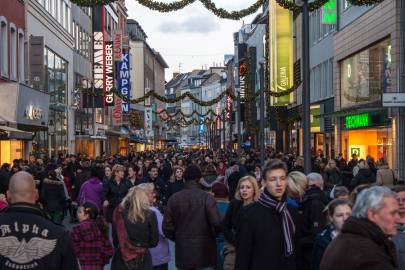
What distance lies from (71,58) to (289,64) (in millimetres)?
15556

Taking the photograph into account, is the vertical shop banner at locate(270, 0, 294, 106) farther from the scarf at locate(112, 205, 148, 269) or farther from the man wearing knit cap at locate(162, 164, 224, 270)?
the scarf at locate(112, 205, 148, 269)

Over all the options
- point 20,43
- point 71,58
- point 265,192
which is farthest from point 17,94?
point 265,192

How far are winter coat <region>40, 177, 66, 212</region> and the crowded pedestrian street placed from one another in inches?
1.0

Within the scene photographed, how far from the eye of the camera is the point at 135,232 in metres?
6.32

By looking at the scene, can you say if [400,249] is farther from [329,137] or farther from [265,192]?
[329,137]

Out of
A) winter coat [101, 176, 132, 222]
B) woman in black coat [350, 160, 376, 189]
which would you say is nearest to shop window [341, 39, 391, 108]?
woman in black coat [350, 160, 376, 189]

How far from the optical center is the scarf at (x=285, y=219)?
460 cm

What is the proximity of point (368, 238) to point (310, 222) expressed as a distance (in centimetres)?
294

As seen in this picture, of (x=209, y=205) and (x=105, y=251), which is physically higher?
(x=209, y=205)

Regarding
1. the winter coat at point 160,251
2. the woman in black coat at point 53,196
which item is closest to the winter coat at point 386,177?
the winter coat at point 160,251

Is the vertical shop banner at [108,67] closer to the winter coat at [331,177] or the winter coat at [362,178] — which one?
the winter coat at [331,177]

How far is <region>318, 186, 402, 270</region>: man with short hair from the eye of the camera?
9.87 ft

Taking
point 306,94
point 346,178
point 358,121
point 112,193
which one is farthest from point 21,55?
point 306,94

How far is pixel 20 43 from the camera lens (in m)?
25.0
